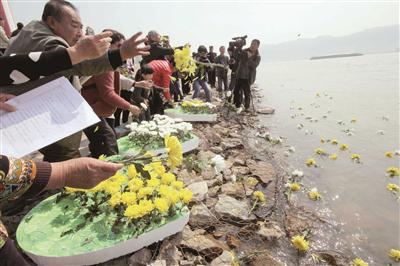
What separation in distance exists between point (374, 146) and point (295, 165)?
8.84ft

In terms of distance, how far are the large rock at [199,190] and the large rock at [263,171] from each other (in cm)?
111

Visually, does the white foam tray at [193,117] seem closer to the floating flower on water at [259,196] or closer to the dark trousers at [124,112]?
the dark trousers at [124,112]

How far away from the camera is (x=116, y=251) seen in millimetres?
2387

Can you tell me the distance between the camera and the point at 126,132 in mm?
5809

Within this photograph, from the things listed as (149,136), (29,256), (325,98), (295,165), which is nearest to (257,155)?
(295,165)

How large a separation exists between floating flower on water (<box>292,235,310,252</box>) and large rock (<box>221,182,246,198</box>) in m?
0.97

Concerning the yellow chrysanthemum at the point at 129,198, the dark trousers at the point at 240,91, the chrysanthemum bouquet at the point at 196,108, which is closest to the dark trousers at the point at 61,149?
the yellow chrysanthemum at the point at 129,198

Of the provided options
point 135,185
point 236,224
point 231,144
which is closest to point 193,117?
point 231,144

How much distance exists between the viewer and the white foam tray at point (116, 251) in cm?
226

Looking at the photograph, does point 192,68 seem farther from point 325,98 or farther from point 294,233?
point 325,98

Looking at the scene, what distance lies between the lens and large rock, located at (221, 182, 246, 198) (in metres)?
3.85

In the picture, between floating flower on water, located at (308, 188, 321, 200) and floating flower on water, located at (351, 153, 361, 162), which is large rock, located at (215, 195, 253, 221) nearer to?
floating flower on water, located at (308, 188, 321, 200)

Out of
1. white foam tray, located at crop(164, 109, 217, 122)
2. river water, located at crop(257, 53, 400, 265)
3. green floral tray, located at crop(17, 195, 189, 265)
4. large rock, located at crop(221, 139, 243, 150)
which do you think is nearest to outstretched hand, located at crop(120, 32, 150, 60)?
green floral tray, located at crop(17, 195, 189, 265)

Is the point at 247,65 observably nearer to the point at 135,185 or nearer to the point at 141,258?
the point at 135,185
